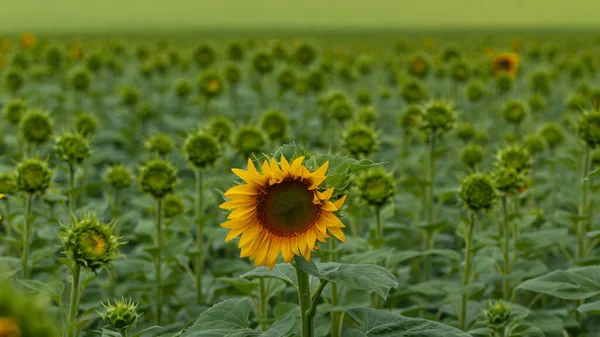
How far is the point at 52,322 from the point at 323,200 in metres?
0.91

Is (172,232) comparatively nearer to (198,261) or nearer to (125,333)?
(198,261)

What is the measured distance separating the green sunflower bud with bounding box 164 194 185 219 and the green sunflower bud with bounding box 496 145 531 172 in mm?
1685

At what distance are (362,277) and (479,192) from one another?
4.45 feet

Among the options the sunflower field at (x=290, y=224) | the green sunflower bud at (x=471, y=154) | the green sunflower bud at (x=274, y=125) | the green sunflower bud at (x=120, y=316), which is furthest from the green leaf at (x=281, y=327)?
the green sunflower bud at (x=471, y=154)

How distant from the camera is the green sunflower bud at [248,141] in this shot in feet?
Result: 12.9

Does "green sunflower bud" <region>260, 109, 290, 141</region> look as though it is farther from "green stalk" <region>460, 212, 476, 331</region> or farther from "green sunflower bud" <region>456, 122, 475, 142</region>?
"green stalk" <region>460, 212, 476, 331</region>

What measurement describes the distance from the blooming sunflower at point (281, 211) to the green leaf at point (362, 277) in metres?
0.09

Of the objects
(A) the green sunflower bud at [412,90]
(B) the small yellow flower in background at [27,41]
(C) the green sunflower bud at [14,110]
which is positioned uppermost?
(B) the small yellow flower in background at [27,41]

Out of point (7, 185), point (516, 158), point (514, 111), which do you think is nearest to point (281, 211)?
point (516, 158)

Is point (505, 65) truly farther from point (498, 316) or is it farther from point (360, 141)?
point (498, 316)

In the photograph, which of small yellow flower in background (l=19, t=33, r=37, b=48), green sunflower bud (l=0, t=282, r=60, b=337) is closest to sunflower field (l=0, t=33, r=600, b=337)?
green sunflower bud (l=0, t=282, r=60, b=337)

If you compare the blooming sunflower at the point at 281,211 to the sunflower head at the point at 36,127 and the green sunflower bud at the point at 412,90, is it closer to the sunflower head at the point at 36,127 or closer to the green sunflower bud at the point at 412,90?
the sunflower head at the point at 36,127

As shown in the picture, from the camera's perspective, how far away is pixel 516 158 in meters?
3.46

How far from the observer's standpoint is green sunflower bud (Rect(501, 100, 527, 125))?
554cm
